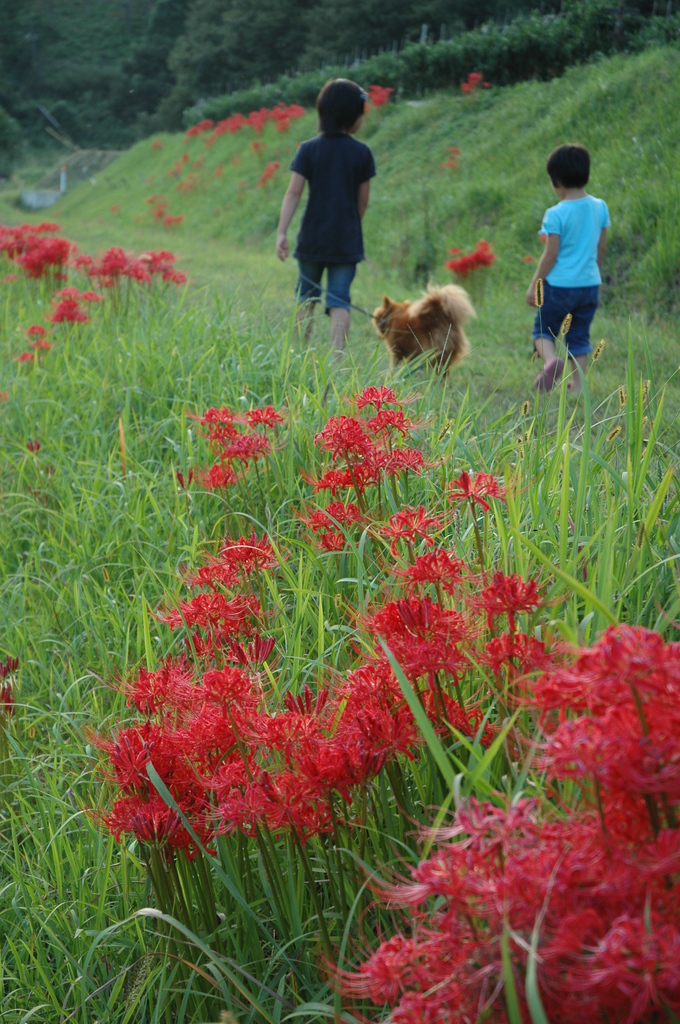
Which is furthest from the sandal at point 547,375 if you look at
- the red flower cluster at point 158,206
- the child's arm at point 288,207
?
the red flower cluster at point 158,206

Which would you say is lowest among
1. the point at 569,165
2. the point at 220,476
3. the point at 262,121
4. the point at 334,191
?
the point at 220,476

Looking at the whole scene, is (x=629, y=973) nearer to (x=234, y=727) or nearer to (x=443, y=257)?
(x=234, y=727)

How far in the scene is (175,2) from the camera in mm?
52750

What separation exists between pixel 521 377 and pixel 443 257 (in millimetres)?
5651

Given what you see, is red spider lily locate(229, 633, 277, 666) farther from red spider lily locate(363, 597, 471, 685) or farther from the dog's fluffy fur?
the dog's fluffy fur

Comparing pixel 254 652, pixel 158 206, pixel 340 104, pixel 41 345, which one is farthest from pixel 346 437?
pixel 158 206

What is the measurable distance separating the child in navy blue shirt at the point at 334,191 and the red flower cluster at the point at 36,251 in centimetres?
232

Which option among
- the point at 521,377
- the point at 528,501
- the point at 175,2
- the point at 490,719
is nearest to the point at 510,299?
the point at 521,377

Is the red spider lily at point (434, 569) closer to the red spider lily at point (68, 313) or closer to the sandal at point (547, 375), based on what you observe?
the sandal at point (547, 375)

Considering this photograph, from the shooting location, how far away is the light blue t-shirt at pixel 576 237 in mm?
5410

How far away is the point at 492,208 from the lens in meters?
11.7

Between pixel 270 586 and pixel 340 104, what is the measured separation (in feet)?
15.4

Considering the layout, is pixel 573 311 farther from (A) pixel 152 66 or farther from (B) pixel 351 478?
(A) pixel 152 66

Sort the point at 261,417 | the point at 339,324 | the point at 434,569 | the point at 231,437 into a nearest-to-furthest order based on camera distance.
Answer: the point at 434,569 → the point at 261,417 → the point at 231,437 → the point at 339,324
